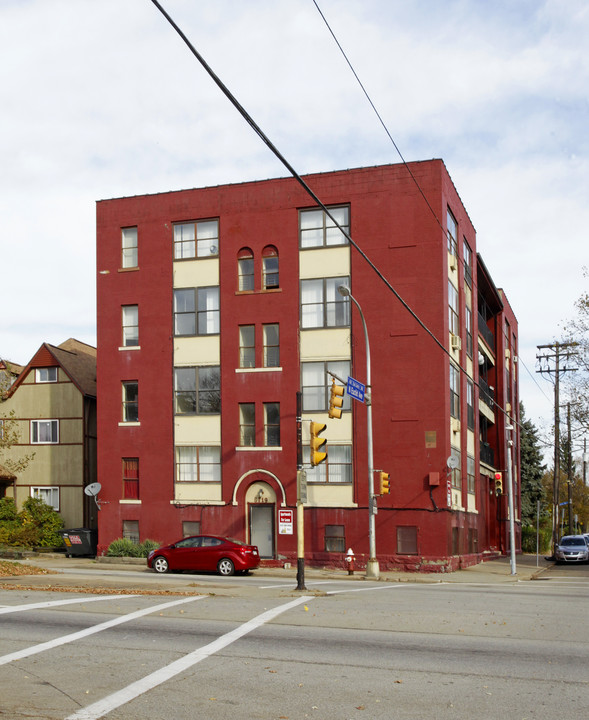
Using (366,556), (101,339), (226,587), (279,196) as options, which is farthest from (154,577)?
(279,196)

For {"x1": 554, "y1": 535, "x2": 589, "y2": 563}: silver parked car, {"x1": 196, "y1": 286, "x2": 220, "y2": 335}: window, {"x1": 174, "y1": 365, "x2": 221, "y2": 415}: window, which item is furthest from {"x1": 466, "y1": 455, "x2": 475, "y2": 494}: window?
{"x1": 196, "y1": 286, "x2": 220, "y2": 335}: window

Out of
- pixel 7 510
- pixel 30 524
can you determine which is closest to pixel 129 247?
pixel 30 524

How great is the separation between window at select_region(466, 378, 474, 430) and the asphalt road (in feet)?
83.7

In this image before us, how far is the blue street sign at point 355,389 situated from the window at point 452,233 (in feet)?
39.0

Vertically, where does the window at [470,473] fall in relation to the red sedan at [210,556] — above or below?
above

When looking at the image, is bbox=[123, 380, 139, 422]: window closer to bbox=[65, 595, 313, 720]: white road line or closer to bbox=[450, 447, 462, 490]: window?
bbox=[450, 447, 462, 490]: window

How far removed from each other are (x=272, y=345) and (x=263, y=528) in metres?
7.99

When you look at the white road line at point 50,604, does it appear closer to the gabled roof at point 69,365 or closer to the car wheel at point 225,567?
the car wheel at point 225,567

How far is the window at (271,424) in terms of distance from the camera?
38.6m

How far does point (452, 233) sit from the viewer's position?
133 feet

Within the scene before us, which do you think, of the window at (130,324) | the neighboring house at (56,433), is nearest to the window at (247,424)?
the window at (130,324)

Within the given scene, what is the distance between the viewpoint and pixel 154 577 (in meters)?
29.5

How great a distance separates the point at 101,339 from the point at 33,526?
10.7 meters

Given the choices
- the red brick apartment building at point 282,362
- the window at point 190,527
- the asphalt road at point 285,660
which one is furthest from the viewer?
the window at point 190,527
